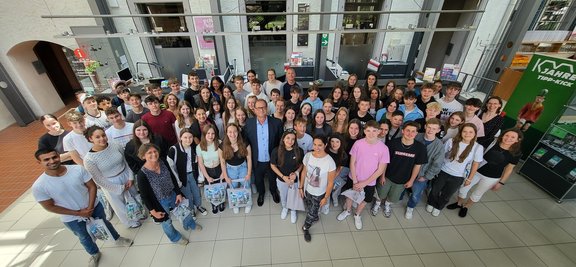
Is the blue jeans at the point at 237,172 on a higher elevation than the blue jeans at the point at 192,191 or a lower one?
higher

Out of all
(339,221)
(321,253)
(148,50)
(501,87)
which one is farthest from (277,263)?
(501,87)

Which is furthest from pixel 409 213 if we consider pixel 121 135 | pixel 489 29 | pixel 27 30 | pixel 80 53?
pixel 27 30

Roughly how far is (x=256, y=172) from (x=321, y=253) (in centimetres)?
139

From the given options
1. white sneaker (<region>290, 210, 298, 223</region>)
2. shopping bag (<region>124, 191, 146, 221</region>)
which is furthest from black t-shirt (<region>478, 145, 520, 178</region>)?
shopping bag (<region>124, 191, 146, 221</region>)

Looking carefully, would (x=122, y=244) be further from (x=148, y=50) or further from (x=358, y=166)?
(x=148, y=50)

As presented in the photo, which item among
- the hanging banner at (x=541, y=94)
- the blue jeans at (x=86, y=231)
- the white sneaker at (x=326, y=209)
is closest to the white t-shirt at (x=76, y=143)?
the blue jeans at (x=86, y=231)

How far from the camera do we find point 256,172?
10.9ft

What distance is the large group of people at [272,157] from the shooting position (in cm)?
252

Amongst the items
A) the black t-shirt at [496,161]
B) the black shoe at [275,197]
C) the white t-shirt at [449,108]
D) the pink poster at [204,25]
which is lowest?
the black shoe at [275,197]

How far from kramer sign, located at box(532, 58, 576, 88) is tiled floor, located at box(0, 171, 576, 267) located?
2.06 meters

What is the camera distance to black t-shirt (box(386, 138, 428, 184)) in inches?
107

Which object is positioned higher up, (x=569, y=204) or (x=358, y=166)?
(x=358, y=166)

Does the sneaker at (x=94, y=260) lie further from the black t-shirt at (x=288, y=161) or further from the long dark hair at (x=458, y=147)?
the long dark hair at (x=458, y=147)

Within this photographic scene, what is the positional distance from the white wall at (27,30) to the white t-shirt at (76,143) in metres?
4.92
